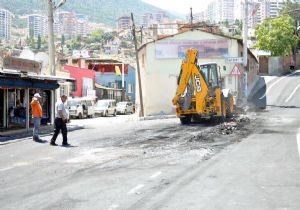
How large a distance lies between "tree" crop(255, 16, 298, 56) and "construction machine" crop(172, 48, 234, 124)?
53189 millimetres

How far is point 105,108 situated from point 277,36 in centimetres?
3532

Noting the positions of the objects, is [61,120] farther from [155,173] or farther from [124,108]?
[124,108]

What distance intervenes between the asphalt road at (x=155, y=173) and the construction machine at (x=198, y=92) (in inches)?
234

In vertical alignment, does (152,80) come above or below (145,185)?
above

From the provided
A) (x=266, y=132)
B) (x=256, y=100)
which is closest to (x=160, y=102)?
(x=256, y=100)

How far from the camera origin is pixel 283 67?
229ft

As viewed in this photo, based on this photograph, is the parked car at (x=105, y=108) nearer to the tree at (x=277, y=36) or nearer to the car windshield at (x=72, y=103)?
the car windshield at (x=72, y=103)

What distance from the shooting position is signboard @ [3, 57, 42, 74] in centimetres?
2367

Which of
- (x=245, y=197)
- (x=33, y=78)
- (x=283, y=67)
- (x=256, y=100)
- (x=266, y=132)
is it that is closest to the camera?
(x=245, y=197)

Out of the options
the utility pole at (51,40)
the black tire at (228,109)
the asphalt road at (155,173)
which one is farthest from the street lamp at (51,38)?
the asphalt road at (155,173)

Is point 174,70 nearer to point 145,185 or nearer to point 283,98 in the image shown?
point 283,98

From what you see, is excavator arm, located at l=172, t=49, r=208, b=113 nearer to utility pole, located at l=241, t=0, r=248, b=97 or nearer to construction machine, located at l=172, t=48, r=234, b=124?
construction machine, located at l=172, t=48, r=234, b=124

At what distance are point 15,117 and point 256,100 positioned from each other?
22.1 m

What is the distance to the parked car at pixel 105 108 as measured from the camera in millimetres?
52062
